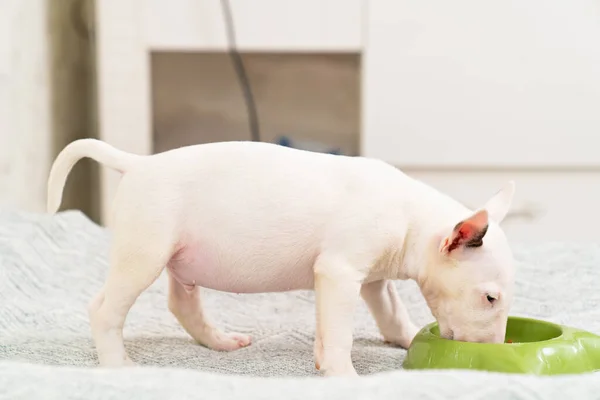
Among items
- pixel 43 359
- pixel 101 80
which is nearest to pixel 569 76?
pixel 101 80

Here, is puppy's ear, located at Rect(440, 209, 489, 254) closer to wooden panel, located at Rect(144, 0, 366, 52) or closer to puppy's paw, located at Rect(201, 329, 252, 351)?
puppy's paw, located at Rect(201, 329, 252, 351)

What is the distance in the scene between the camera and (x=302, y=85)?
2205mm

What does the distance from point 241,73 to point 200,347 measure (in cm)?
106

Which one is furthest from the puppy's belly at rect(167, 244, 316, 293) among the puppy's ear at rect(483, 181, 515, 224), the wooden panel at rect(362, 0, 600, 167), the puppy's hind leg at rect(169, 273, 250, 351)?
the wooden panel at rect(362, 0, 600, 167)

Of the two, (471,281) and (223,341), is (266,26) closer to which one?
(223,341)

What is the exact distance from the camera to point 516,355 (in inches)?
30.0

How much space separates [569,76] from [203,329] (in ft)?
3.88

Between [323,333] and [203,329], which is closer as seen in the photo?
[323,333]

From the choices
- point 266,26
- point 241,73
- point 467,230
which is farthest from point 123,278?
point 241,73

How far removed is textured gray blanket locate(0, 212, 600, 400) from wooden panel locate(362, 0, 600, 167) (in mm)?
450

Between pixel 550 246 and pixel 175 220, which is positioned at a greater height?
pixel 175 220

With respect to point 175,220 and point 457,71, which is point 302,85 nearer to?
point 457,71

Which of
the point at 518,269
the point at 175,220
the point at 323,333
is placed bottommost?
the point at 518,269

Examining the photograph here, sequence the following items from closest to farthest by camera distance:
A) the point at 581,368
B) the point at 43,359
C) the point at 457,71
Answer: the point at 581,368 → the point at 43,359 → the point at 457,71
